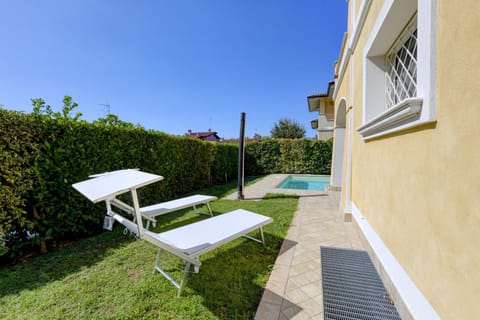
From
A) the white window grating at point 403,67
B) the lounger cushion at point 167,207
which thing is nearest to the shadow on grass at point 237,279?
the lounger cushion at point 167,207

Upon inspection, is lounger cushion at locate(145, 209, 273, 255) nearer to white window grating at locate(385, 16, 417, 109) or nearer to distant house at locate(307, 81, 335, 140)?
white window grating at locate(385, 16, 417, 109)

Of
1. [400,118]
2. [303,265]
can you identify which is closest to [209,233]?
[303,265]

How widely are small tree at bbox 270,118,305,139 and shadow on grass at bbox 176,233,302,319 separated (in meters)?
37.5

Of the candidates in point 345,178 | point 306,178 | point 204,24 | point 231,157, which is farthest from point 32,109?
point 306,178

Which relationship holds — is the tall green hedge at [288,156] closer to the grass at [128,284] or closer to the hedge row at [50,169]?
the hedge row at [50,169]

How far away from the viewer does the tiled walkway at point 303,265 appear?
92.0 inches

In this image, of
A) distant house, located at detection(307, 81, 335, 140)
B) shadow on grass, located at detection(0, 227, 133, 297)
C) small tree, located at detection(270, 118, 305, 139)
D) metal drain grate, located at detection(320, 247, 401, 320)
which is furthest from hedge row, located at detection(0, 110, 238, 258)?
small tree, located at detection(270, 118, 305, 139)

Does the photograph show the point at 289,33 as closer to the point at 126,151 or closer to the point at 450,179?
the point at 126,151

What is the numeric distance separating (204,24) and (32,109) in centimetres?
821

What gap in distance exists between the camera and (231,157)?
14.8 meters

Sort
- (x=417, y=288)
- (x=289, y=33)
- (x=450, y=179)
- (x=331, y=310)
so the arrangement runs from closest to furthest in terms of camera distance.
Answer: (x=450, y=179) → (x=417, y=288) → (x=331, y=310) → (x=289, y=33)

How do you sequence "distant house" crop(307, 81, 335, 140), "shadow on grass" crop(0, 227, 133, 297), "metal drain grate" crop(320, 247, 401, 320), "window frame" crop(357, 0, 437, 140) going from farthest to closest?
"distant house" crop(307, 81, 335, 140) → "shadow on grass" crop(0, 227, 133, 297) → "metal drain grate" crop(320, 247, 401, 320) → "window frame" crop(357, 0, 437, 140)

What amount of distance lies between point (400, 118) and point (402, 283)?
185 centimetres

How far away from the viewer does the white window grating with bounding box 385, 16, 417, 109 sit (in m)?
2.74
